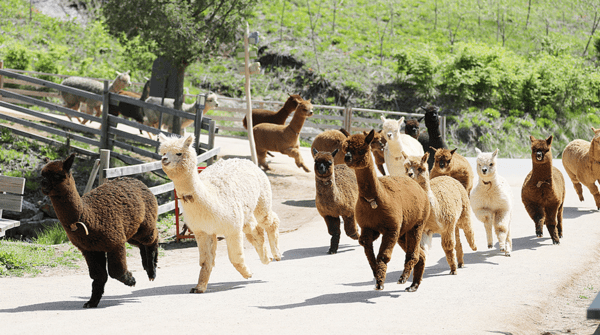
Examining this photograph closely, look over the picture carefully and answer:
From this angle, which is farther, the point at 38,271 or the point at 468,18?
the point at 468,18

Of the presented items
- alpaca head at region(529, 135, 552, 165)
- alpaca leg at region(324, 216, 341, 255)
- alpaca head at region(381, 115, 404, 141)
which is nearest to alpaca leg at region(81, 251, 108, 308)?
alpaca leg at region(324, 216, 341, 255)

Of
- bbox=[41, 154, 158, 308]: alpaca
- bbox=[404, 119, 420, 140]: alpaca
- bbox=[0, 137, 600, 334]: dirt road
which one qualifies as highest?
bbox=[404, 119, 420, 140]: alpaca

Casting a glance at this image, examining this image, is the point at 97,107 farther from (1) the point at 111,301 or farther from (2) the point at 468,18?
(2) the point at 468,18

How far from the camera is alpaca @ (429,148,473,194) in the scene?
9.22m

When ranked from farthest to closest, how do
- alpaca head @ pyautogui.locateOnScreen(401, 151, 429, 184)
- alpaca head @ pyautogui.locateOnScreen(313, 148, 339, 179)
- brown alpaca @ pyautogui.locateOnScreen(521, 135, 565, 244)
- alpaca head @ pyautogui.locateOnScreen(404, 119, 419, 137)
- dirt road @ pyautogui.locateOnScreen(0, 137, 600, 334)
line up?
1. alpaca head @ pyautogui.locateOnScreen(404, 119, 419, 137)
2. brown alpaca @ pyautogui.locateOnScreen(521, 135, 565, 244)
3. alpaca head @ pyautogui.locateOnScreen(313, 148, 339, 179)
4. alpaca head @ pyautogui.locateOnScreen(401, 151, 429, 184)
5. dirt road @ pyautogui.locateOnScreen(0, 137, 600, 334)

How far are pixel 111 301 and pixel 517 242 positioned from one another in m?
6.21

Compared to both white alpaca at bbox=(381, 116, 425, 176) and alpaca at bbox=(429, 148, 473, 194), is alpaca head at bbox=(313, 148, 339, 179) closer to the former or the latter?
alpaca at bbox=(429, 148, 473, 194)

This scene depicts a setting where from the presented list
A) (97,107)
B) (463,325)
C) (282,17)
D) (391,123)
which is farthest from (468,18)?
(463,325)

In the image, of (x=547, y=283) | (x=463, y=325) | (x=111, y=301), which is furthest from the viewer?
(x=547, y=283)

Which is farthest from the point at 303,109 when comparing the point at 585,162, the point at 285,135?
the point at 585,162

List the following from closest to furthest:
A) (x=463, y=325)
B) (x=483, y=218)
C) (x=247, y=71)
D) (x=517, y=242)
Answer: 1. (x=463, y=325)
2. (x=483, y=218)
3. (x=517, y=242)
4. (x=247, y=71)

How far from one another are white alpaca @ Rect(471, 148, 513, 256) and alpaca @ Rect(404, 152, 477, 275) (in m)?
0.62

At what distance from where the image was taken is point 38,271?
26.9 ft

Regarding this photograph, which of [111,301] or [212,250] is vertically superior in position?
[212,250]
